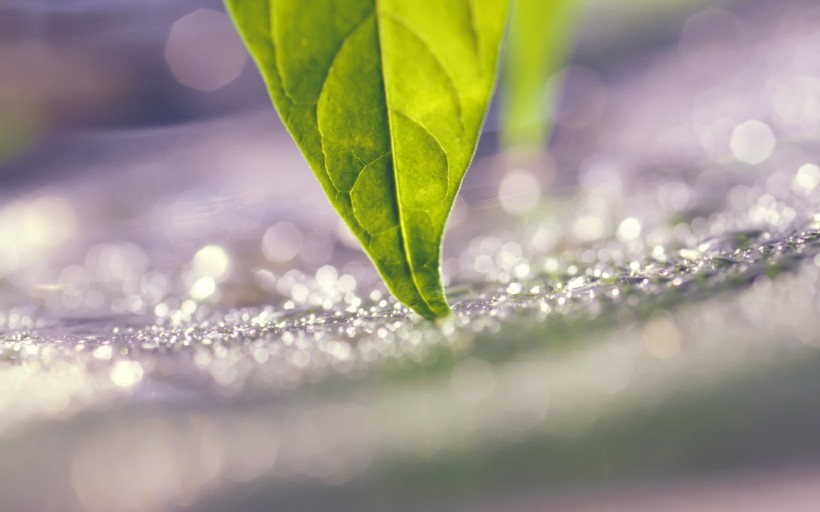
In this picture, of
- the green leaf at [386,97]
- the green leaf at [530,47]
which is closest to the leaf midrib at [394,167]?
the green leaf at [386,97]

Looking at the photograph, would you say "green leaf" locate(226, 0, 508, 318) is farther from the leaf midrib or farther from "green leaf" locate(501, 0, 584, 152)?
"green leaf" locate(501, 0, 584, 152)

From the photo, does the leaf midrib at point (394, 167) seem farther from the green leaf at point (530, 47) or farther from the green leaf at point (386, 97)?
the green leaf at point (530, 47)

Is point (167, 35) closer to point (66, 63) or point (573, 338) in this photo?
point (66, 63)

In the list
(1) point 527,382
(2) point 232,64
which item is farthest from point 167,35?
(1) point 527,382

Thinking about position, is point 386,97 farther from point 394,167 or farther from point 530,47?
point 530,47

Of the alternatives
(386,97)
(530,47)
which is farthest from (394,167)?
(530,47)
